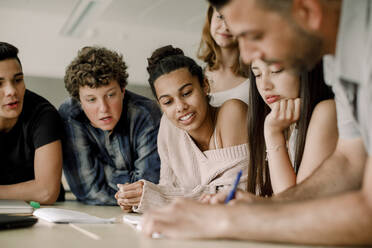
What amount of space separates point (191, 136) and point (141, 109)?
39cm

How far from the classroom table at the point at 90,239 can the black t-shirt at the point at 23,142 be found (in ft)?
3.38

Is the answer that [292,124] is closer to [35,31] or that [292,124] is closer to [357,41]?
[357,41]

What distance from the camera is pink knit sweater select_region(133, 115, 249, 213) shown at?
1.41m

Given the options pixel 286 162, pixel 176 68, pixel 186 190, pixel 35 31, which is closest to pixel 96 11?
pixel 35 31

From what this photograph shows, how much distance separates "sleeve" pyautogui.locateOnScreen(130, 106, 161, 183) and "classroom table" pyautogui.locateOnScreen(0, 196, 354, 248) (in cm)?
85

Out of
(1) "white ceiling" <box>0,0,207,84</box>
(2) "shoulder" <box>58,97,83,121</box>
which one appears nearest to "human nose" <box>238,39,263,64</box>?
(2) "shoulder" <box>58,97,83,121</box>

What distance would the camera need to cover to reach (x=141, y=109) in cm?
196

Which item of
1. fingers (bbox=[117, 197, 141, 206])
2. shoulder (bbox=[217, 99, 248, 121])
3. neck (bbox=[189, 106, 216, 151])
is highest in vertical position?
shoulder (bbox=[217, 99, 248, 121])

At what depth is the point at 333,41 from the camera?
2.45 feet

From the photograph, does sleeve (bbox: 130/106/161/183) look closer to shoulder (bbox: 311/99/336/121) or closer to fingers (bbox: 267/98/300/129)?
fingers (bbox: 267/98/300/129)

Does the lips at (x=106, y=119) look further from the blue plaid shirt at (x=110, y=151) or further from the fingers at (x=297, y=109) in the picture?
the fingers at (x=297, y=109)

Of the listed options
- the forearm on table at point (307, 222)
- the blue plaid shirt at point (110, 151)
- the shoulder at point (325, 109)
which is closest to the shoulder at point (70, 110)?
the blue plaid shirt at point (110, 151)

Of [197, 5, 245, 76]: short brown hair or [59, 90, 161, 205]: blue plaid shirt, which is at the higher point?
[197, 5, 245, 76]: short brown hair

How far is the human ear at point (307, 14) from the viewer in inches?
28.1
